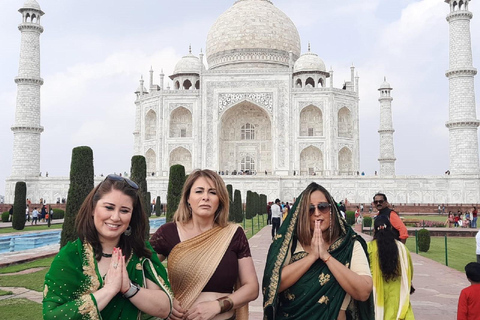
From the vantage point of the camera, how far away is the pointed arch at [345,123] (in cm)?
2711

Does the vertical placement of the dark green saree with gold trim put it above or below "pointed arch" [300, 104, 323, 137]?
Result: below

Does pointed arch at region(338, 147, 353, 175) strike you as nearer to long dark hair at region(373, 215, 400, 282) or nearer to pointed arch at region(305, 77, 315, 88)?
pointed arch at region(305, 77, 315, 88)

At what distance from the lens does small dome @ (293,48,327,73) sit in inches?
1123

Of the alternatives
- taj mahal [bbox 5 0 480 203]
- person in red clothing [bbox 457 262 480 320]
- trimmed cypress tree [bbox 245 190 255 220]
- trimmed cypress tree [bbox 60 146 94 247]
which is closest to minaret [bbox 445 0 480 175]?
taj mahal [bbox 5 0 480 203]

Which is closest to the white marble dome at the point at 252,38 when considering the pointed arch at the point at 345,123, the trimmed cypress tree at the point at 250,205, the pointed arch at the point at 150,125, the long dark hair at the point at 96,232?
the pointed arch at the point at 345,123

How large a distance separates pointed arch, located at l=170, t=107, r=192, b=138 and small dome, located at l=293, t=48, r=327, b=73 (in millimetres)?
7004

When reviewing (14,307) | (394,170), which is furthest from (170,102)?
(14,307)

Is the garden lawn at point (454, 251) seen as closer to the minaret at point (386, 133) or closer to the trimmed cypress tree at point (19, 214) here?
the trimmed cypress tree at point (19, 214)

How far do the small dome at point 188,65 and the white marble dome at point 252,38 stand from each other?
1310 mm

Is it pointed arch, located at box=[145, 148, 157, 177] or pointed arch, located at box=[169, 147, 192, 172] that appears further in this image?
pointed arch, located at box=[145, 148, 157, 177]

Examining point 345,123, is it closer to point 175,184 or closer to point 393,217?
point 175,184

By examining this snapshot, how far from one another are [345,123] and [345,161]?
7.13ft

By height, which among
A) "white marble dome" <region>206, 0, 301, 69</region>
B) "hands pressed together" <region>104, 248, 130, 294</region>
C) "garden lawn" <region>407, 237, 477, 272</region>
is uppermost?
"white marble dome" <region>206, 0, 301, 69</region>

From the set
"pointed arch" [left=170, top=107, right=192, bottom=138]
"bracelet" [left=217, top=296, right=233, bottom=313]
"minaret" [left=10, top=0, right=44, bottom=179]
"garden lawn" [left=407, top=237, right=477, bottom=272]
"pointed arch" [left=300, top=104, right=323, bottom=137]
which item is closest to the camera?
"bracelet" [left=217, top=296, right=233, bottom=313]
